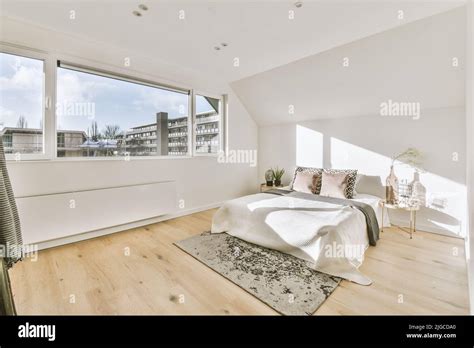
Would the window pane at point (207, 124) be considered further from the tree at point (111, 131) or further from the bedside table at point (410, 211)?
the bedside table at point (410, 211)

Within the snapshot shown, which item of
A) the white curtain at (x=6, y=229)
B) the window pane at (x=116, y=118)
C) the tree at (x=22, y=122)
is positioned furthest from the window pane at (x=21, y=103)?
the white curtain at (x=6, y=229)

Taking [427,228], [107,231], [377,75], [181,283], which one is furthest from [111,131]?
[427,228]

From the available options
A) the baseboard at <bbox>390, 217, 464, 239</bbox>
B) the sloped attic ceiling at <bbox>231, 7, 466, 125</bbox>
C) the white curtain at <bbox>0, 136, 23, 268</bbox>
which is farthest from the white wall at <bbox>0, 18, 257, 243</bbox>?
the baseboard at <bbox>390, 217, 464, 239</bbox>

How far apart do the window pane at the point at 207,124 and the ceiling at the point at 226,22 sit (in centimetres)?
118

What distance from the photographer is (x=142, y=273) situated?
2072 millimetres

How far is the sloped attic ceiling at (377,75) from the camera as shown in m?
2.33

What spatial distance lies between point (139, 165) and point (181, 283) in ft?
6.69

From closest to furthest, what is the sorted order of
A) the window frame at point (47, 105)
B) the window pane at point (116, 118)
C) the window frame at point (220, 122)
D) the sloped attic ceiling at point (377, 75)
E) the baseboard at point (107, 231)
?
the sloped attic ceiling at point (377, 75)
the window frame at point (47, 105)
the baseboard at point (107, 231)
the window pane at point (116, 118)
the window frame at point (220, 122)

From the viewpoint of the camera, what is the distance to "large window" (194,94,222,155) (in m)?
4.11

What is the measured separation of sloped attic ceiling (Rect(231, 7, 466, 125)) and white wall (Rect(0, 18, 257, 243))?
3.16ft

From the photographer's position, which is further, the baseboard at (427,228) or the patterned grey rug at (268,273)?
the baseboard at (427,228)

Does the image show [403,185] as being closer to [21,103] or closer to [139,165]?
[139,165]
